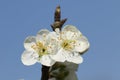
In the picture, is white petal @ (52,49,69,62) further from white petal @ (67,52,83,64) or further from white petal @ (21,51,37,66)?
white petal @ (21,51,37,66)

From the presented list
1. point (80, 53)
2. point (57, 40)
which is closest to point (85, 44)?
point (80, 53)

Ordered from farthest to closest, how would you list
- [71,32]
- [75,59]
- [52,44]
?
[71,32] < [52,44] < [75,59]

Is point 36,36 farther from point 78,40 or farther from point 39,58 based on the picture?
point 78,40

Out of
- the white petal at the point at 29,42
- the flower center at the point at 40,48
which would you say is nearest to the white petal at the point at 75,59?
the flower center at the point at 40,48

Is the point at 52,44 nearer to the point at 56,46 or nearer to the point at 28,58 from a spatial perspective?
the point at 56,46

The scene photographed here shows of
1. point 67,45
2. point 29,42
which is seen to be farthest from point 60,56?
point 29,42

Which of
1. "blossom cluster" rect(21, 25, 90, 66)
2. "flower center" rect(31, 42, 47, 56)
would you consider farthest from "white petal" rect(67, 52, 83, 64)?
"flower center" rect(31, 42, 47, 56)
